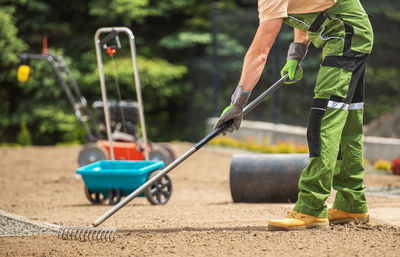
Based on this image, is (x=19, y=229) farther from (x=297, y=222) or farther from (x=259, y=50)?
(x=259, y=50)

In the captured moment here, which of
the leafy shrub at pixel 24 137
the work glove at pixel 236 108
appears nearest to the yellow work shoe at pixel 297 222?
the work glove at pixel 236 108

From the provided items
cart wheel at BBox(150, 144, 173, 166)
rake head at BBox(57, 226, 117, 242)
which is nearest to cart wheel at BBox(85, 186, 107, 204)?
rake head at BBox(57, 226, 117, 242)

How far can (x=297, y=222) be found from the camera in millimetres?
3938

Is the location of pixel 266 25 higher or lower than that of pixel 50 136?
higher

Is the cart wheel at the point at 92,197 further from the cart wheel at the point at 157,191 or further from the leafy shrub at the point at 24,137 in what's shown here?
the leafy shrub at the point at 24,137

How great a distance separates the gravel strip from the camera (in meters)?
4.30

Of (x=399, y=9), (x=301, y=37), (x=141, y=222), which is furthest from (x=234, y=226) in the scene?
(x=399, y=9)

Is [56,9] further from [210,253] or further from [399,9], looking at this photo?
[210,253]

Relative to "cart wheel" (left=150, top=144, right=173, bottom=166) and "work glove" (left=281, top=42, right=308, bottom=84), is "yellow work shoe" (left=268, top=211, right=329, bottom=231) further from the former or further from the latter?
"cart wheel" (left=150, top=144, right=173, bottom=166)

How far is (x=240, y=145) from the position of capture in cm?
1258

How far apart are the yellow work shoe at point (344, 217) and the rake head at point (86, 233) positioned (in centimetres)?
144

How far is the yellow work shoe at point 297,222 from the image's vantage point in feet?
12.9

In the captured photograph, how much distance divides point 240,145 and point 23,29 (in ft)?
25.6

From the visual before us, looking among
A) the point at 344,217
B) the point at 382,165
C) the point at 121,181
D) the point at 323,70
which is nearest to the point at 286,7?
the point at 323,70
